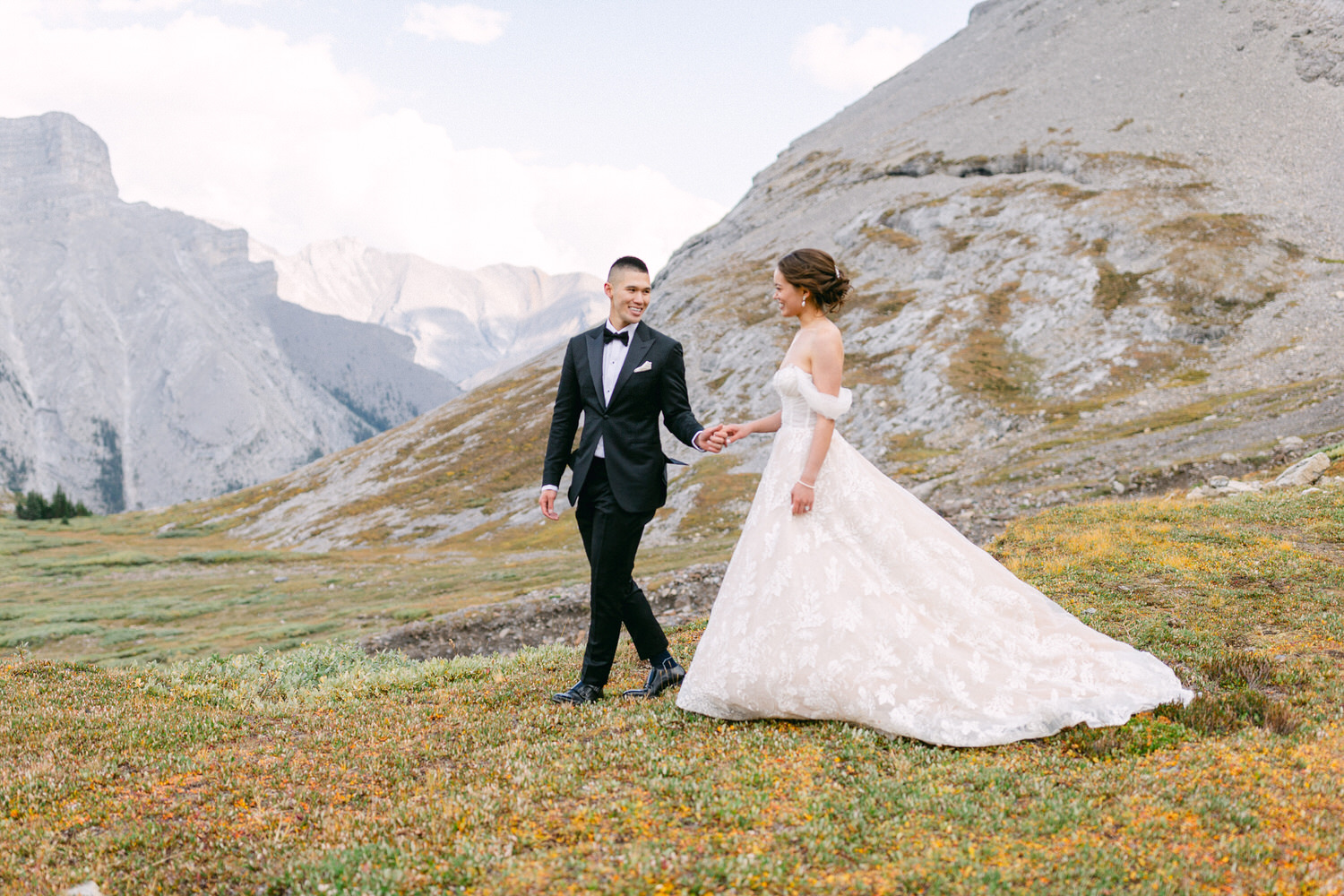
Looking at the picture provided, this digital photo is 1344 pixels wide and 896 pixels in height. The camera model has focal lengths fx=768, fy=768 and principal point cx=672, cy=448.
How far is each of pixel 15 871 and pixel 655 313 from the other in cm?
10413

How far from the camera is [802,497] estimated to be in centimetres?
844

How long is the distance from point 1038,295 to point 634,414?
74702mm

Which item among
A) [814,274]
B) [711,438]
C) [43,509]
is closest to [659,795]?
[711,438]

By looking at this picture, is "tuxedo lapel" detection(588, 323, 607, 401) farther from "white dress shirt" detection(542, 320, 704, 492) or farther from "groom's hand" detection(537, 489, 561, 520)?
"groom's hand" detection(537, 489, 561, 520)

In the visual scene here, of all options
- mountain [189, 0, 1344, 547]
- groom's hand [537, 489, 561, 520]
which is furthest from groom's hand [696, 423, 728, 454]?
mountain [189, 0, 1344, 547]

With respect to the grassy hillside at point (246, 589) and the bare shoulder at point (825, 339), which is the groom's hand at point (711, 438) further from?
the grassy hillside at point (246, 589)

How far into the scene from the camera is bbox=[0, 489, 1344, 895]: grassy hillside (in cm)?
520

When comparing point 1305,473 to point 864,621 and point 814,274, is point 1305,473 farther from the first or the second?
point 814,274

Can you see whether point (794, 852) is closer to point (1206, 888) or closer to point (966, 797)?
point (966, 797)

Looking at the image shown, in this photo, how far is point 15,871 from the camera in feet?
18.1

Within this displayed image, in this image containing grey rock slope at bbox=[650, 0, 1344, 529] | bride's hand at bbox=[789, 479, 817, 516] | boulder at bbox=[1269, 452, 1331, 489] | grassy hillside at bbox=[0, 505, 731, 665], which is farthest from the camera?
grey rock slope at bbox=[650, 0, 1344, 529]

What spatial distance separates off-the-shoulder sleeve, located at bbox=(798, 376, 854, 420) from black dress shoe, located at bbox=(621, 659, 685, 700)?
162 inches

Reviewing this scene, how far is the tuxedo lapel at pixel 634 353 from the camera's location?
952cm

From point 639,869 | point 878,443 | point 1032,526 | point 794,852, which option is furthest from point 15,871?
point 878,443
